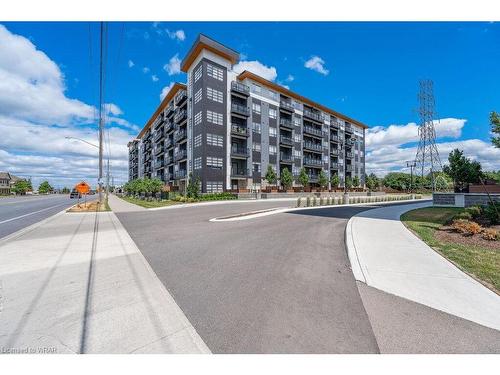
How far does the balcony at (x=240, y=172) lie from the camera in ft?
135

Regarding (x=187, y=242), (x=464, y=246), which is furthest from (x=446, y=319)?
(x=187, y=242)

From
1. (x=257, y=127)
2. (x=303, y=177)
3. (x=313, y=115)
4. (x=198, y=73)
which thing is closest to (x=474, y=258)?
(x=257, y=127)

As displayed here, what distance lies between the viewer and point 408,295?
4188 mm

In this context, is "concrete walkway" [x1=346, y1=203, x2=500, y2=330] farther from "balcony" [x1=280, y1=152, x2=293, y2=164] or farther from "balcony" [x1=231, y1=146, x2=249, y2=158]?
"balcony" [x1=280, y1=152, x2=293, y2=164]

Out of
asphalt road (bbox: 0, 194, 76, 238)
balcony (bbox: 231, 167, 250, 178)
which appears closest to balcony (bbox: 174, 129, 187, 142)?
balcony (bbox: 231, 167, 250, 178)

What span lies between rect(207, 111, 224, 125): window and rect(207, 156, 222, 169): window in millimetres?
5931

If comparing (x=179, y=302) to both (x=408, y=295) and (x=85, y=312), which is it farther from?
(x=408, y=295)

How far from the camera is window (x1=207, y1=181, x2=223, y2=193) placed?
123 ft

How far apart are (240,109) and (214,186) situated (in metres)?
14.6

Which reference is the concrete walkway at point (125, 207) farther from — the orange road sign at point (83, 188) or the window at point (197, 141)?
the window at point (197, 141)

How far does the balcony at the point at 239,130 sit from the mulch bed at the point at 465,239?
3480 centimetres
